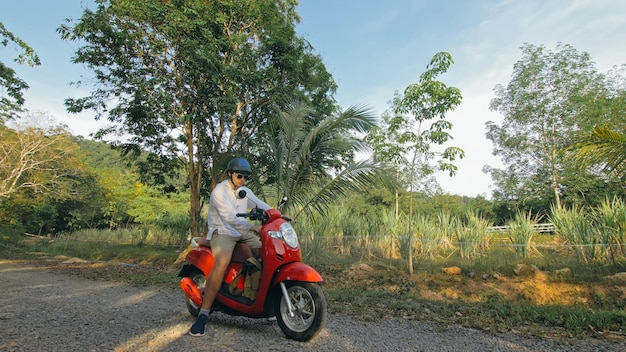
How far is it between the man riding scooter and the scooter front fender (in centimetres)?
48

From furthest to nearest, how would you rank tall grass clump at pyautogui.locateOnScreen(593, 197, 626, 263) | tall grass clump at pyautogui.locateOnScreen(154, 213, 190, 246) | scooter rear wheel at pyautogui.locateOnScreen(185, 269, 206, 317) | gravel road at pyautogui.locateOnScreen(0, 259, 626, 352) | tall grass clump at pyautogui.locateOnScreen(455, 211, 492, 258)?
tall grass clump at pyautogui.locateOnScreen(154, 213, 190, 246) < tall grass clump at pyautogui.locateOnScreen(455, 211, 492, 258) < tall grass clump at pyautogui.locateOnScreen(593, 197, 626, 263) < scooter rear wheel at pyautogui.locateOnScreen(185, 269, 206, 317) < gravel road at pyautogui.locateOnScreen(0, 259, 626, 352)

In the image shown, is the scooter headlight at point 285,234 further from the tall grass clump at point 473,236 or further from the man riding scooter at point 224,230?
the tall grass clump at point 473,236

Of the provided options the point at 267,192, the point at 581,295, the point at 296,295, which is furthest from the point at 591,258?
the point at 267,192

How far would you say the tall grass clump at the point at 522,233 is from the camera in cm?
835

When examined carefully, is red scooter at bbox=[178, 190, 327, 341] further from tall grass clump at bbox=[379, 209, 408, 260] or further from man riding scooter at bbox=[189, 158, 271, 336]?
tall grass clump at bbox=[379, 209, 408, 260]

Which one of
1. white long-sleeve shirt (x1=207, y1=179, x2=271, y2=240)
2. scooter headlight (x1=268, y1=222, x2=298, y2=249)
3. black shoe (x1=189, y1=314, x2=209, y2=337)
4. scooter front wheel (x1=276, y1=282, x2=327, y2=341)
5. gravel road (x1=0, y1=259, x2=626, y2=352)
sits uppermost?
white long-sleeve shirt (x1=207, y1=179, x2=271, y2=240)

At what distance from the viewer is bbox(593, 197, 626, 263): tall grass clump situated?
7.20 m

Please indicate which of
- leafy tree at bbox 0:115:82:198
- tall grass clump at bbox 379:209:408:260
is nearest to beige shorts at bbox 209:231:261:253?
tall grass clump at bbox 379:209:408:260

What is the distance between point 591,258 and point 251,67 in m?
9.85

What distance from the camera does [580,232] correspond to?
7.95 meters

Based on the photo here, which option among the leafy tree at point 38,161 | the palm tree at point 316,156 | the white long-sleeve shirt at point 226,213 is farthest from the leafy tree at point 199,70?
the leafy tree at point 38,161

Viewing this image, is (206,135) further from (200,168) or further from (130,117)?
(130,117)

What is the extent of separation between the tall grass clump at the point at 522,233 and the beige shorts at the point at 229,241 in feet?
22.3

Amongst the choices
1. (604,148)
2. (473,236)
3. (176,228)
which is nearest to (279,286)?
(604,148)
